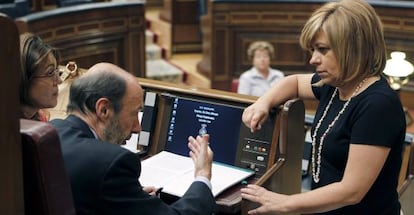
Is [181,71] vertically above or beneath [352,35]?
beneath

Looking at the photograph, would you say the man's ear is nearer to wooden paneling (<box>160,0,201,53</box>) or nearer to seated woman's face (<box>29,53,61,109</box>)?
seated woman's face (<box>29,53,61,109</box>)

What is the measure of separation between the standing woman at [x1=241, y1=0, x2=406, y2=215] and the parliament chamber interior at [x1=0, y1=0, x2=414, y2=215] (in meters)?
0.20

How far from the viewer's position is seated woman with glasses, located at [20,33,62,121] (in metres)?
1.82

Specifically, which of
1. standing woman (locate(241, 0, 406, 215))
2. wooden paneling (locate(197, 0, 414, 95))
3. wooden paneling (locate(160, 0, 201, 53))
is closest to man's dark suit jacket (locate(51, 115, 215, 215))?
standing woman (locate(241, 0, 406, 215))

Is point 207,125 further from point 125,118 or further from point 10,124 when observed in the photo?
point 10,124

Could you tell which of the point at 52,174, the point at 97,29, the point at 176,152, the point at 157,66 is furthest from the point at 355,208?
the point at 157,66

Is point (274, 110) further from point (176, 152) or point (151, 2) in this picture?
point (151, 2)

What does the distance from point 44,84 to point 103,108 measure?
11.2 inches

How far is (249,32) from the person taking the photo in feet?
22.4

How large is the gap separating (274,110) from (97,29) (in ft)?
14.0

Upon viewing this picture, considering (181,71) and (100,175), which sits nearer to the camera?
(100,175)

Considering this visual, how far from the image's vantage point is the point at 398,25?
252 inches

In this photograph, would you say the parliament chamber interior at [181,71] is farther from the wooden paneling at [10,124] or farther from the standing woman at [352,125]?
the standing woman at [352,125]

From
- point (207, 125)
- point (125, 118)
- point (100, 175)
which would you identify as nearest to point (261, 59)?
point (207, 125)
